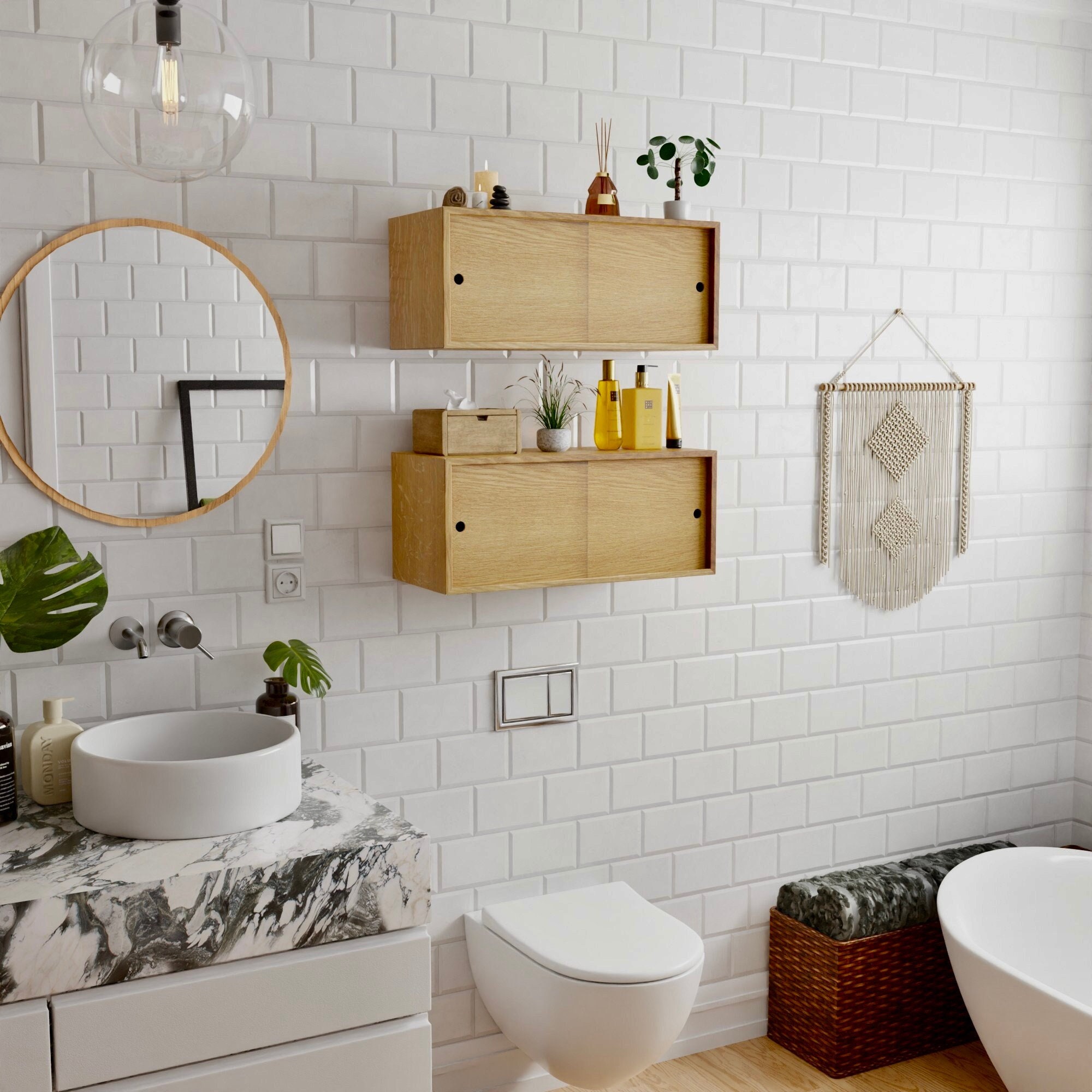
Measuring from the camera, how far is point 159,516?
8.07 feet

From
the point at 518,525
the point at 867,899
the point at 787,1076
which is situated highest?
the point at 518,525

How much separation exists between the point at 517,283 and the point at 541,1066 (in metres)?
1.76

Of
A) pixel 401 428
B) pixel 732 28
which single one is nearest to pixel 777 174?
pixel 732 28

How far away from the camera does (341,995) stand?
2059 millimetres

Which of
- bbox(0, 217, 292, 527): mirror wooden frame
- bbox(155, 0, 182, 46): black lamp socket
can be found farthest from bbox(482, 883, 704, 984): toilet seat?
bbox(155, 0, 182, 46): black lamp socket

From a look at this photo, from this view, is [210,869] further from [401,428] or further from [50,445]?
[401,428]

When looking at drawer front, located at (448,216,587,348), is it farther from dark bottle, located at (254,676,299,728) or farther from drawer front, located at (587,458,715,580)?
dark bottle, located at (254,676,299,728)

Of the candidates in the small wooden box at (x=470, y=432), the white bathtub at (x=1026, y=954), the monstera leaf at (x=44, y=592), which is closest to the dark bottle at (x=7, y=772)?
the monstera leaf at (x=44, y=592)

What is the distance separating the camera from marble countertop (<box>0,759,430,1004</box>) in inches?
72.7

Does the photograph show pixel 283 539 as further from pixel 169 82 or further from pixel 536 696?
pixel 169 82

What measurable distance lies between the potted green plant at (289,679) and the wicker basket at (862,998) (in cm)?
146

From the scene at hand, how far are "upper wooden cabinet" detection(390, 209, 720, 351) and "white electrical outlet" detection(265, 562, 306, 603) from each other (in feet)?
1.74

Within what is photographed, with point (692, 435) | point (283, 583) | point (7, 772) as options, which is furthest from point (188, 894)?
point (692, 435)

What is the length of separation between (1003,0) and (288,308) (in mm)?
2132
